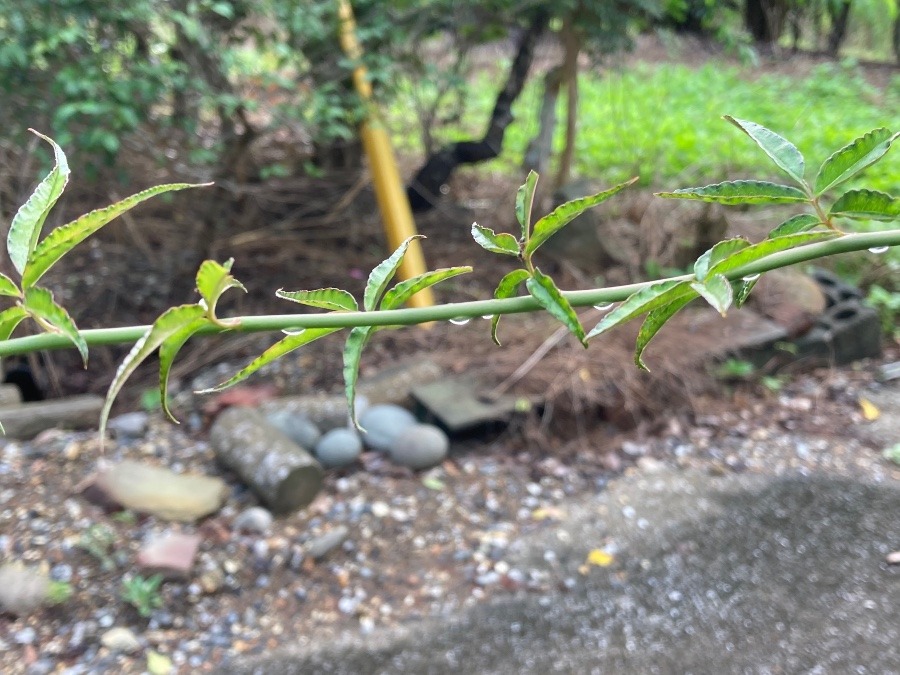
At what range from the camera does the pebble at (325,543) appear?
222 cm

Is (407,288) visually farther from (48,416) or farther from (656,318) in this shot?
(48,416)

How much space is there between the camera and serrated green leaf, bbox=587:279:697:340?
381 mm

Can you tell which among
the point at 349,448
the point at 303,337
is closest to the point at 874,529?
the point at 349,448

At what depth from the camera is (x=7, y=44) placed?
225 cm

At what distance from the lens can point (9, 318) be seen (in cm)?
38

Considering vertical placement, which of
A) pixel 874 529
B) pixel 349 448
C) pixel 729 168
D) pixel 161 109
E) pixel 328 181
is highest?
pixel 161 109

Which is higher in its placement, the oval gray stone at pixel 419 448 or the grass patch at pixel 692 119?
the grass patch at pixel 692 119

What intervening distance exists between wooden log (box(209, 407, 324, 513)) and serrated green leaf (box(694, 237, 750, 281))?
6.95 ft

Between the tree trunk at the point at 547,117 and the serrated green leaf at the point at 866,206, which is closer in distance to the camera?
the serrated green leaf at the point at 866,206

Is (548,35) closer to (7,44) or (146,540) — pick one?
(7,44)

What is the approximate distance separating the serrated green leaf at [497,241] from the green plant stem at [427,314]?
49mm

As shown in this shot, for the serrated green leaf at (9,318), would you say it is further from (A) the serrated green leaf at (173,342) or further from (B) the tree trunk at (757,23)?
(B) the tree trunk at (757,23)

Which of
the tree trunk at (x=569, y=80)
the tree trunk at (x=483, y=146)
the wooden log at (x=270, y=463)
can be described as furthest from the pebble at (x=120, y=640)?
the tree trunk at (x=569, y=80)

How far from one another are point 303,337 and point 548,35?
3.84 meters
